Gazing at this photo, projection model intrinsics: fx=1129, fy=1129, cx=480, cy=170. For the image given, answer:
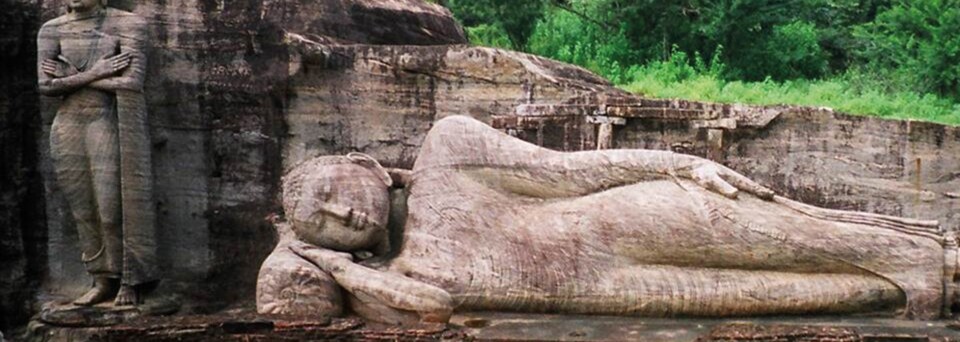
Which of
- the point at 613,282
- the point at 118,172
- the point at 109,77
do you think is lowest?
the point at 613,282

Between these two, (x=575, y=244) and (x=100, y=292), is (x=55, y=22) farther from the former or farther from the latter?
(x=575, y=244)

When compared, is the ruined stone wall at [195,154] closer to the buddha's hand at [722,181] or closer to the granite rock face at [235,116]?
the granite rock face at [235,116]

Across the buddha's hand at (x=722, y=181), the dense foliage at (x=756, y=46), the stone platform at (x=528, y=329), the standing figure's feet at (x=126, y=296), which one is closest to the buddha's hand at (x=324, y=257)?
the stone platform at (x=528, y=329)

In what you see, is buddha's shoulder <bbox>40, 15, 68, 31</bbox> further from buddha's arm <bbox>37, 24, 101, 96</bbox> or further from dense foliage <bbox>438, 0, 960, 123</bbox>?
dense foliage <bbox>438, 0, 960, 123</bbox>

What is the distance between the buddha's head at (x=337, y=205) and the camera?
6285mm

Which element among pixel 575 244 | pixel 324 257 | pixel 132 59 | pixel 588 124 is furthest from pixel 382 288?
pixel 132 59

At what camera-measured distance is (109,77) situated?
21.8 ft

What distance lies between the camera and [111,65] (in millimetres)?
6633

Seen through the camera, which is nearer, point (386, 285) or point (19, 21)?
point (386, 285)

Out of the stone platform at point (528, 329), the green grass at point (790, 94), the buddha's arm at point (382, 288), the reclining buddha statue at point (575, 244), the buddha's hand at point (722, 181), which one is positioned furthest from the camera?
the green grass at point (790, 94)

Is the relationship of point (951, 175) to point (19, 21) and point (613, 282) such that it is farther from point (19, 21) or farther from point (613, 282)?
point (19, 21)

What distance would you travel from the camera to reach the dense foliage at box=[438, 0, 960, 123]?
11008 millimetres

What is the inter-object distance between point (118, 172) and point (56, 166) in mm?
381

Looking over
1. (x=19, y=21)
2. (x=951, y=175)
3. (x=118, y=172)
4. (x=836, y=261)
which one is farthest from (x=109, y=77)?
(x=951, y=175)
